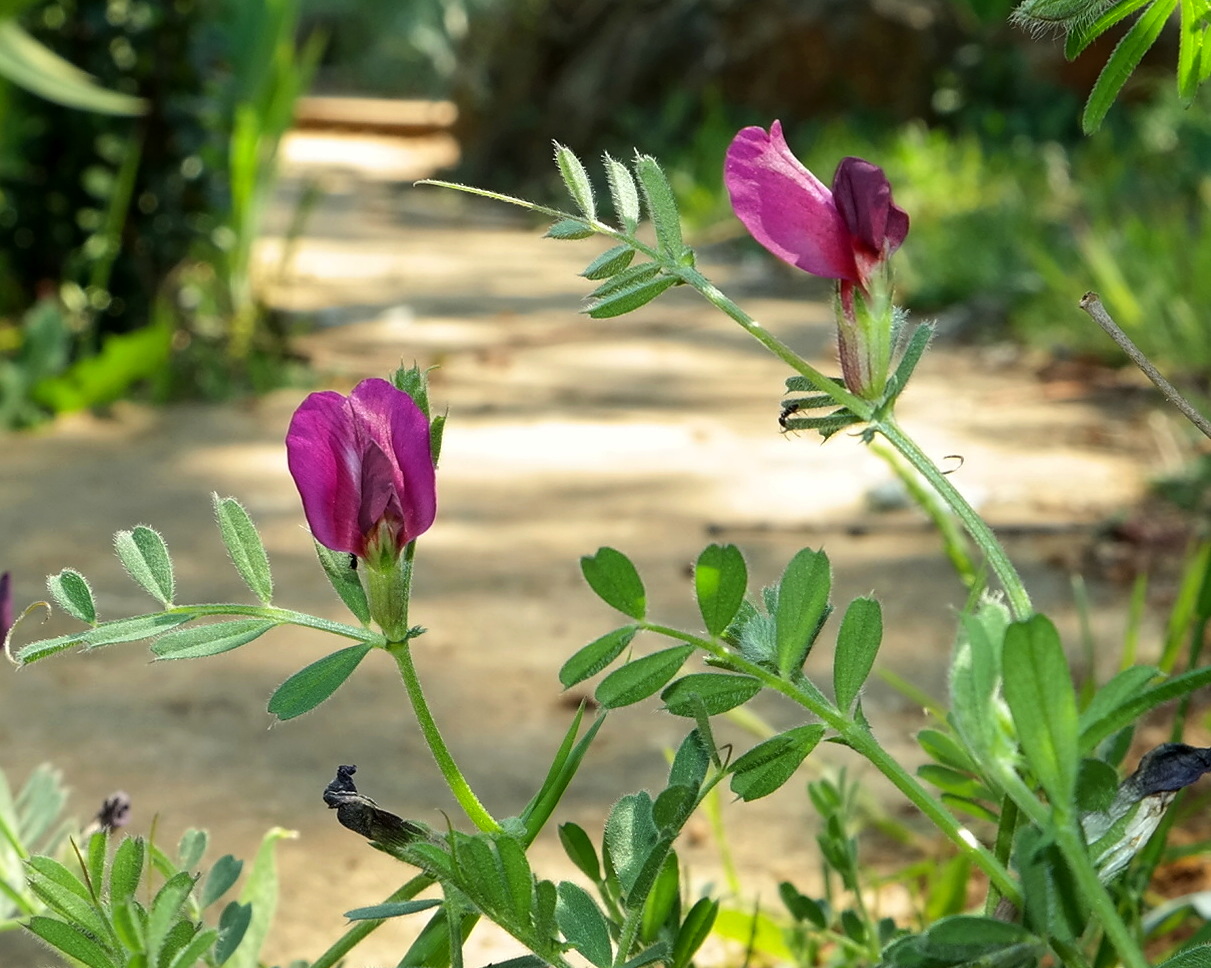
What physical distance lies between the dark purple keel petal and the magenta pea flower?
15 centimetres

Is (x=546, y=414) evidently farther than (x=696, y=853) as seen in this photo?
Yes

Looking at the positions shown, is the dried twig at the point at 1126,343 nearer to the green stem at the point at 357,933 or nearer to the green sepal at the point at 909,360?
the green sepal at the point at 909,360

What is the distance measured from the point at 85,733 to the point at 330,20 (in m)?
22.3

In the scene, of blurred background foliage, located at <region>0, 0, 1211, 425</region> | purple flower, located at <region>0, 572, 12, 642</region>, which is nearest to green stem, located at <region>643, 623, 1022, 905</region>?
purple flower, located at <region>0, 572, 12, 642</region>

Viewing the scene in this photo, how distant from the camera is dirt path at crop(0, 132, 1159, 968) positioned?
1276 millimetres

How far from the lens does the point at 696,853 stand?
1.21m

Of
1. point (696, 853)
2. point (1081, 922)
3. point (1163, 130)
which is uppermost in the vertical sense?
point (1163, 130)

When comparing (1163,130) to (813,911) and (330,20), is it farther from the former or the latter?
(330,20)

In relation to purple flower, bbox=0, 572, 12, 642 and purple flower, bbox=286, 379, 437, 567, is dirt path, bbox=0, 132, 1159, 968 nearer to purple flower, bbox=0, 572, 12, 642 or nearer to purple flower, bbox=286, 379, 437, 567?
purple flower, bbox=0, 572, 12, 642

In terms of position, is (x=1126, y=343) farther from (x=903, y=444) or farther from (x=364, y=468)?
(x=364, y=468)

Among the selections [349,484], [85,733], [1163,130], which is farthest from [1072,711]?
[1163,130]

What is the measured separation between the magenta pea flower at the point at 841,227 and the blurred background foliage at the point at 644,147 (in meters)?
1.77

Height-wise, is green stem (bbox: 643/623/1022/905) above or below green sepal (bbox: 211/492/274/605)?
below

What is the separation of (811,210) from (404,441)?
153mm
